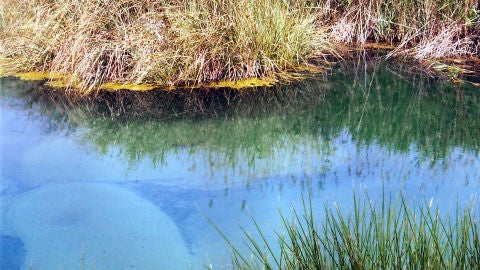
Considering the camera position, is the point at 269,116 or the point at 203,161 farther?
the point at 269,116

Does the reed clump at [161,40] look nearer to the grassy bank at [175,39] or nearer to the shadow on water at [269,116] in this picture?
the grassy bank at [175,39]

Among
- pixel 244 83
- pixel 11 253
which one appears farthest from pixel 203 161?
→ pixel 244 83

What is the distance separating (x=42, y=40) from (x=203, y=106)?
1832 mm

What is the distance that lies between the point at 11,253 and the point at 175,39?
8.20 ft

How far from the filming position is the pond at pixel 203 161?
2.53 meters

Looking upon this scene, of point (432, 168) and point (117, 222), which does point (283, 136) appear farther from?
point (117, 222)

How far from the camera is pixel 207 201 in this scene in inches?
111

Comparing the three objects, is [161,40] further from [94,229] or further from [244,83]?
[94,229]

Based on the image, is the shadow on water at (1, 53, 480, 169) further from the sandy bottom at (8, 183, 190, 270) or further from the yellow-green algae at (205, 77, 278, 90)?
the sandy bottom at (8, 183, 190, 270)

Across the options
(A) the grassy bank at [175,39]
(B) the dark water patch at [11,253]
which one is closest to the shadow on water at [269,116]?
(A) the grassy bank at [175,39]

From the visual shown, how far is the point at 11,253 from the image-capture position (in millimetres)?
2430

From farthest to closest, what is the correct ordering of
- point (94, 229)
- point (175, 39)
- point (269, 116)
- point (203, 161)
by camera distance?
point (175, 39) < point (269, 116) < point (203, 161) < point (94, 229)

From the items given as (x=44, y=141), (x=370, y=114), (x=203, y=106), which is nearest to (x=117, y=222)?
(x=44, y=141)

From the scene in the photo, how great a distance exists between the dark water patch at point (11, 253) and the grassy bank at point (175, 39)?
220cm
